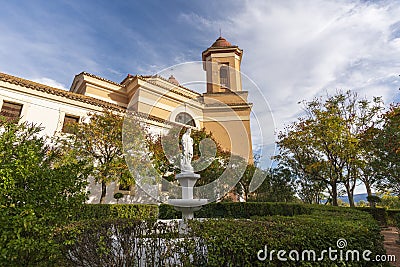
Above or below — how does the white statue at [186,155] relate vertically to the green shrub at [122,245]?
above

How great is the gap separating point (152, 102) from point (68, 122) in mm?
7562

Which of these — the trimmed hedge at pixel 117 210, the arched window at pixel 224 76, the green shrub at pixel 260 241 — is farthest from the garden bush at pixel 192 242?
the arched window at pixel 224 76

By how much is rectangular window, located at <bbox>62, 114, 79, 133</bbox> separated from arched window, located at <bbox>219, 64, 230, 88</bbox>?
1376 centimetres

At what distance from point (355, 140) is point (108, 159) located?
14897mm

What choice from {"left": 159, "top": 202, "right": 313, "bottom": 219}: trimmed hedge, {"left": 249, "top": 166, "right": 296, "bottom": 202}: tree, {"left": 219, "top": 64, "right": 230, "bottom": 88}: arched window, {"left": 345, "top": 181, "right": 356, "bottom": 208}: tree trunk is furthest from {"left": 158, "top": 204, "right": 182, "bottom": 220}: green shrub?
{"left": 219, "top": 64, "right": 230, "bottom": 88}: arched window

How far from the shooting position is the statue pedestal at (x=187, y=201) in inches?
253

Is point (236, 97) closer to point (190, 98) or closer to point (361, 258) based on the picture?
point (190, 98)

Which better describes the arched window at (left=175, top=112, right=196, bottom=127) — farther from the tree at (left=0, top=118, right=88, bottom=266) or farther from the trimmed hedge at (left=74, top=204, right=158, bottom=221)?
the tree at (left=0, top=118, right=88, bottom=266)

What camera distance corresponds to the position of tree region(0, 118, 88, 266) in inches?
116

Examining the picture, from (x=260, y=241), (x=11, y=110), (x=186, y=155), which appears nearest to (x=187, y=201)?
(x=186, y=155)

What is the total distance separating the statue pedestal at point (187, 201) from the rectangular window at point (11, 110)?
422 inches

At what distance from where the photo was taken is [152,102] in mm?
19953

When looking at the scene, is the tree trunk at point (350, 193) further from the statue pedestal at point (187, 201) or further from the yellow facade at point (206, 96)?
the statue pedestal at point (187, 201)

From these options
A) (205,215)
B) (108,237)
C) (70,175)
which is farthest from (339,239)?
(205,215)
